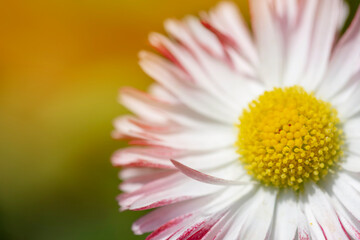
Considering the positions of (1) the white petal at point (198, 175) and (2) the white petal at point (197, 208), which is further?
(2) the white petal at point (197, 208)

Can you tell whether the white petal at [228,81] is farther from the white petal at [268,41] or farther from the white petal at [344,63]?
the white petal at [344,63]

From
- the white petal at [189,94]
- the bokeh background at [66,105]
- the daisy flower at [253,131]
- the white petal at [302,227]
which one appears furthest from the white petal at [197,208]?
the bokeh background at [66,105]

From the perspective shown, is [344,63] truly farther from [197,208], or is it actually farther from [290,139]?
[197,208]

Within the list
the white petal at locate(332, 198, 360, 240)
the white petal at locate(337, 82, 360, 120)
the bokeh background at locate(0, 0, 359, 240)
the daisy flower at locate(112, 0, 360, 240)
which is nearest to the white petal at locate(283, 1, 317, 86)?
the daisy flower at locate(112, 0, 360, 240)

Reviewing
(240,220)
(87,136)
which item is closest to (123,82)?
(87,136)

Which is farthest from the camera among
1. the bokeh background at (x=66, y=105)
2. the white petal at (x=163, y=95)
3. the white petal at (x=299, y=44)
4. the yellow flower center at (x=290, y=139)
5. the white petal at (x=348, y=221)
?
the bokeh background at (x=66, y=105)
